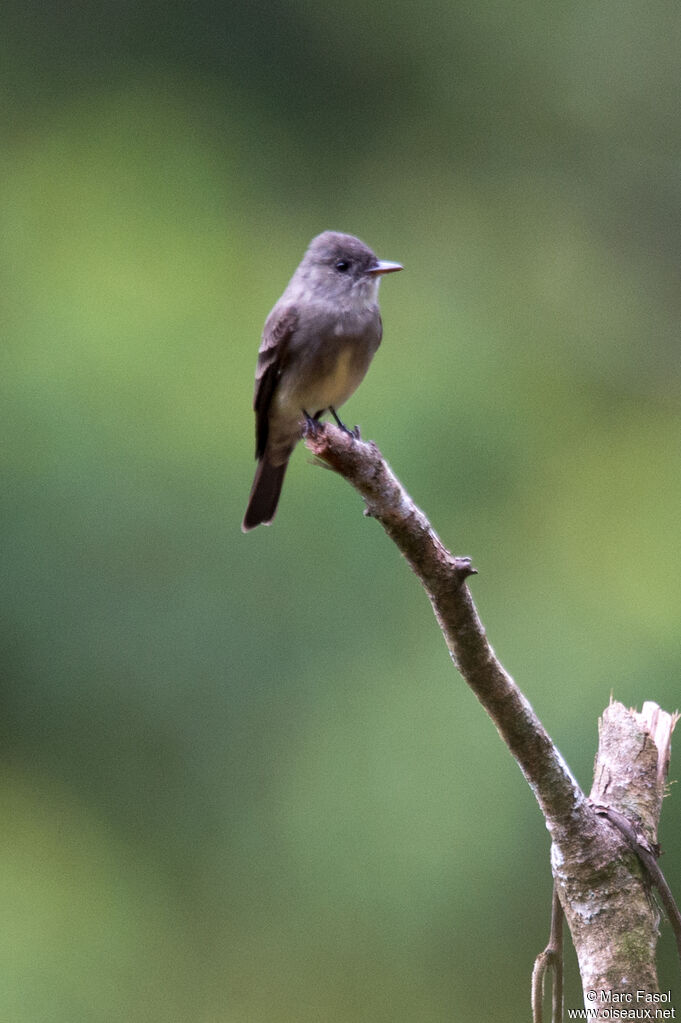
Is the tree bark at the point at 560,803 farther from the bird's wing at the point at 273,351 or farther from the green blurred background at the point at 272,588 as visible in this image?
the green blurred background at the point at 272,588

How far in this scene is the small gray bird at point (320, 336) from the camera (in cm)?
335

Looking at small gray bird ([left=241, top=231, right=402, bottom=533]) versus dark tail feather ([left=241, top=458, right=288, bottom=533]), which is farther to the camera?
dark tail feather ([left=241, top=458, right=288, bottom=533])

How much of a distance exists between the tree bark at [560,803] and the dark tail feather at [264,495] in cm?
166

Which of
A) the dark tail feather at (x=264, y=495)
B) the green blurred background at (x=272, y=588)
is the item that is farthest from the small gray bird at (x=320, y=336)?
the green blurred background at (x=272, y=588)

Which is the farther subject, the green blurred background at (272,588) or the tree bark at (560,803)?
the green blurred background at (272,588)

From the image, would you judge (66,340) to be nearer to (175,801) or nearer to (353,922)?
(175,801)

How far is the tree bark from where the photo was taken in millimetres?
1883

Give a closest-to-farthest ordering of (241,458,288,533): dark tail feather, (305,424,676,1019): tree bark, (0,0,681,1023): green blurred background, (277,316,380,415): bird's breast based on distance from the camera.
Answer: (305,424,676,1019): tree bark < (277,316,380,415): bird's breast < (241,458,288,533): dark tail feather < (0,0,681,1023): green blurred background

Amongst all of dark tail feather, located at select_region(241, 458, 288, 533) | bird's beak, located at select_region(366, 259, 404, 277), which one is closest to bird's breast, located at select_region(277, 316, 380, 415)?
bird's beak, located at select_region(366, 259, 404, 277)

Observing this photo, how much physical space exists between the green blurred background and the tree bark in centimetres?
194

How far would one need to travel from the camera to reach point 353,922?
443 centimetres

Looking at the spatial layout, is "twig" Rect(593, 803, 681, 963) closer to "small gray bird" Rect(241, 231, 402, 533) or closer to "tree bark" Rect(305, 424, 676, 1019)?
"tree bark" Rect(305, 424, 676, 1019)

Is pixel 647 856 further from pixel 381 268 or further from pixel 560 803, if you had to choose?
pixel 381 268

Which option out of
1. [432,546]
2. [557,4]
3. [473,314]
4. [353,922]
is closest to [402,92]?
[557,4]
